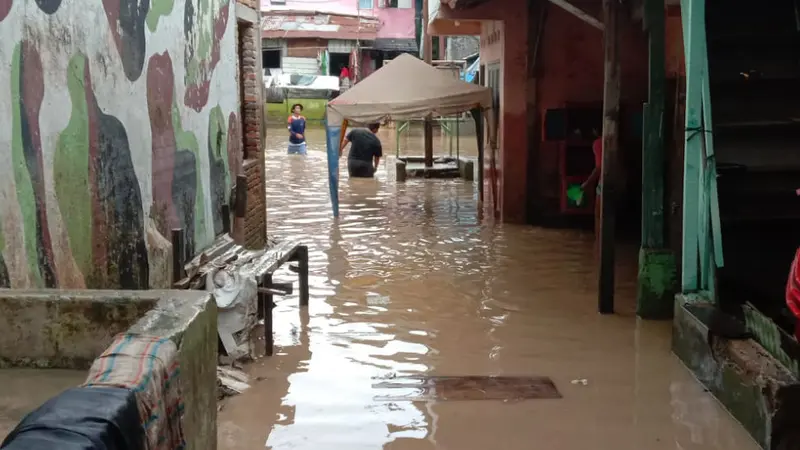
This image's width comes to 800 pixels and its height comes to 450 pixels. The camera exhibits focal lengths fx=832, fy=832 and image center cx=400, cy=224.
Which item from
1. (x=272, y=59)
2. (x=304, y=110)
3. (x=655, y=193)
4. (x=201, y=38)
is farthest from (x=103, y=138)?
(x=272, y=59)

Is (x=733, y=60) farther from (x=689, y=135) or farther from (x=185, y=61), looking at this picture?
(x=185, y=61)

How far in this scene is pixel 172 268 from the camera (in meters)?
6.30

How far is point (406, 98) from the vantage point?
1298 centimetres

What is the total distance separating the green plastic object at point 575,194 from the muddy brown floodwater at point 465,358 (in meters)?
0.50

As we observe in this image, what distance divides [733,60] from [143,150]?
4.91 m

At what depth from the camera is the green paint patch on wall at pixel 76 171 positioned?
4801 mm

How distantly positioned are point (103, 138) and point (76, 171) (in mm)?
397

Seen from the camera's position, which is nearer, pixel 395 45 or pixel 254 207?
pixel 254 207

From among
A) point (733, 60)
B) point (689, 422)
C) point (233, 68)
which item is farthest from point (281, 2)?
point (689, 422)

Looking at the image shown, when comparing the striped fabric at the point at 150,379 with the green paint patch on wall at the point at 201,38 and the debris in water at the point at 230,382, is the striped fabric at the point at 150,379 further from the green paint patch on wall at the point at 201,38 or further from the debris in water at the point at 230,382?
the green paint patch on wall at the point at 201,38

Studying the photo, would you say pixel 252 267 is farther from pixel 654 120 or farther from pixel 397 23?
pixel 397 23

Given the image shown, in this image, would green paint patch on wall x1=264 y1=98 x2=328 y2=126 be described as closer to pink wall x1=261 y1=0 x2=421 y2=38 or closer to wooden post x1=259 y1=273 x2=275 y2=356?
pink wall x1=261 y1=0 x2=421 y2=38

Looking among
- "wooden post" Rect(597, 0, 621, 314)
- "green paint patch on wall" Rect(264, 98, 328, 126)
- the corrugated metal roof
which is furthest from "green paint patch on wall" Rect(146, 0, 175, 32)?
the corrugated metal roof

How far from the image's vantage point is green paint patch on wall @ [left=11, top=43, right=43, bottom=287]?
430 centimetres
